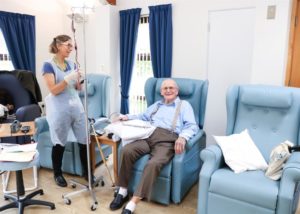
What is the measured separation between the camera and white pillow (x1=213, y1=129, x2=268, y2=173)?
2041 millimetres

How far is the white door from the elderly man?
0.94 m

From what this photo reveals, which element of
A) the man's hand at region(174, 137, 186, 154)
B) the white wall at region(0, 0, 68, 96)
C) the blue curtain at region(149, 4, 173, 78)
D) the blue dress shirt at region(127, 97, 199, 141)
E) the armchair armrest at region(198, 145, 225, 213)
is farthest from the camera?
the white wall at region(0, 0, 68, 96)

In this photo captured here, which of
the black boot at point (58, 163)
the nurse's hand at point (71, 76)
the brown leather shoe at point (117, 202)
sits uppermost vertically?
the nurse's hand at point (71, 76)

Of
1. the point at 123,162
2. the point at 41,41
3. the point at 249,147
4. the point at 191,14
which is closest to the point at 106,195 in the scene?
the point at 123,162

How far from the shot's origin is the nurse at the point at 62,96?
231cm

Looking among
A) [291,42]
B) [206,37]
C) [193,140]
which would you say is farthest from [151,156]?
[291,42]

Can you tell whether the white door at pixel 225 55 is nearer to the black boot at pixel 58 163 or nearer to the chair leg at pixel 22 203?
the black boot at pixel 58 163

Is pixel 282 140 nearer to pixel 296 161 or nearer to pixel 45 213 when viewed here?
pixel 296 161

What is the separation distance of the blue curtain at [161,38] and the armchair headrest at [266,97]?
1.50 metres

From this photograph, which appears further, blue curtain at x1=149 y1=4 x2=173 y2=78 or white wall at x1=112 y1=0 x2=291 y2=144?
blue curtain at x1=149 y1=4 x2=173 y2=78

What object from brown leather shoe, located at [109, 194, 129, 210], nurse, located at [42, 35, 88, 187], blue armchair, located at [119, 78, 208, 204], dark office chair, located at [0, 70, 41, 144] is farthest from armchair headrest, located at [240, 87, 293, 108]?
dark office chair, located at [0, 70, 41, 144]

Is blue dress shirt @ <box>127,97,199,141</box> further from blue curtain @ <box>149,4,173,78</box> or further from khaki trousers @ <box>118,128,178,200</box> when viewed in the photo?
blue curtain @ <box>149,4,173,78</box>

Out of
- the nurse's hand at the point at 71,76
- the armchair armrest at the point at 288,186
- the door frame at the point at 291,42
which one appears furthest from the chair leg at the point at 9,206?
the door frame at the point at 291,42

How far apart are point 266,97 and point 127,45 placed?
7.58 ft
